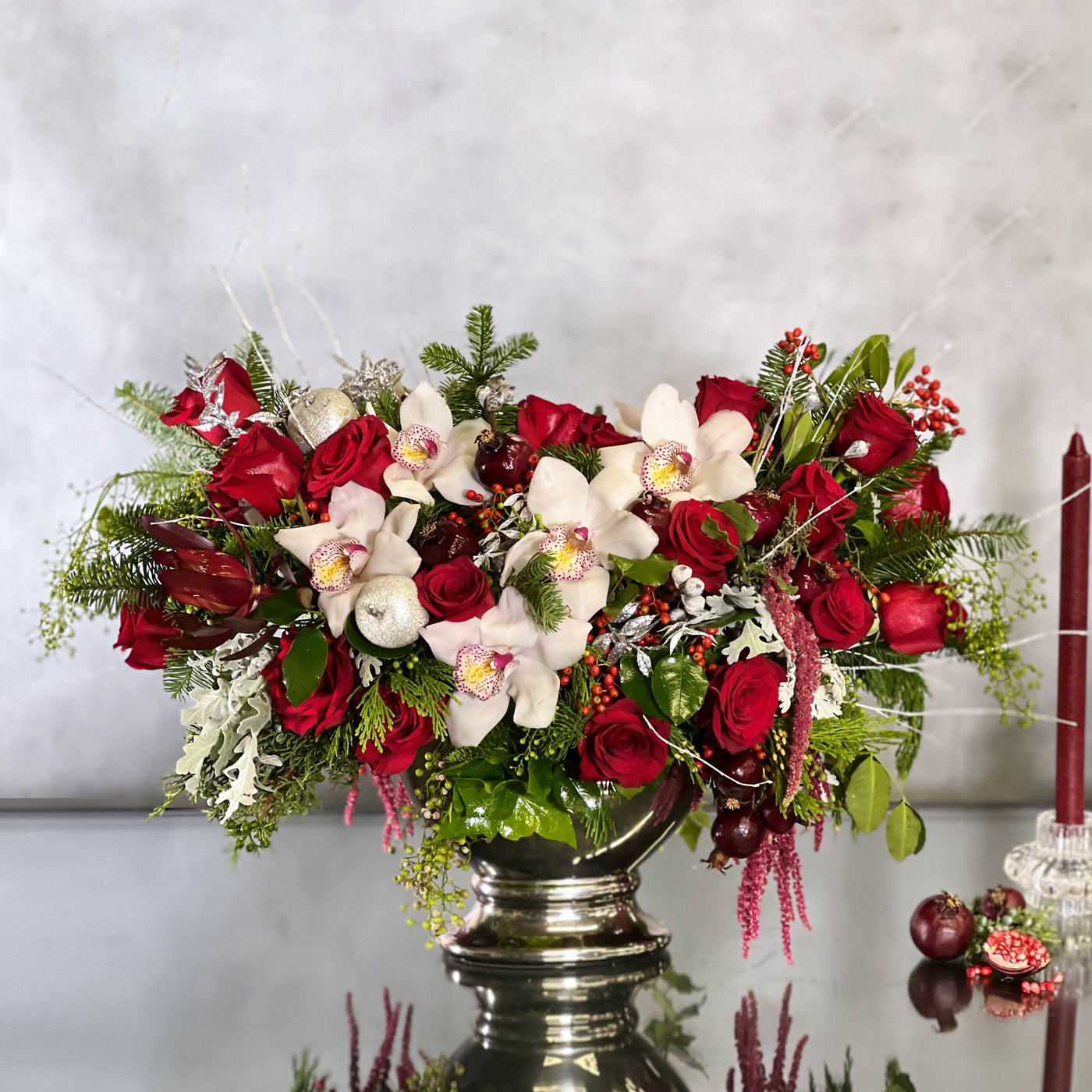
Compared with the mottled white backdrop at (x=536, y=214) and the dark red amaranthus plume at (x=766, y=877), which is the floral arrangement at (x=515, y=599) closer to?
the dark red amaranthus plume at (x=766, y=877)

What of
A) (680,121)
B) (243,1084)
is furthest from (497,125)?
(243,1084)

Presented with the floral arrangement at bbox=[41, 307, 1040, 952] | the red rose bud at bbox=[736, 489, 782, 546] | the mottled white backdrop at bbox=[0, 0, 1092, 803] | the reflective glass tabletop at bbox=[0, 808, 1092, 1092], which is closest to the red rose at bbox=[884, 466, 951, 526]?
the floral arrangement at bbox=[41, 307, 1040, 952]

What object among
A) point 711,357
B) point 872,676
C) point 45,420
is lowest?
point 872,676

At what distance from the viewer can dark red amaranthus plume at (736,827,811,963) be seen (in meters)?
0.80

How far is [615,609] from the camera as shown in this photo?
2.36 feet

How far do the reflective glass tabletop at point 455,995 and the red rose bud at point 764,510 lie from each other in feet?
1.06

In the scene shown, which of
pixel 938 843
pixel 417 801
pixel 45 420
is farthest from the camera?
pixel 45 420

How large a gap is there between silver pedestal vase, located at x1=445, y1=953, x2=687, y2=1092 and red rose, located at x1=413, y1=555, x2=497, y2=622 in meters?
0.27

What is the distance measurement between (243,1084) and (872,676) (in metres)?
0.53

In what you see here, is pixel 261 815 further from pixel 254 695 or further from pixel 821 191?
pixel 821 191

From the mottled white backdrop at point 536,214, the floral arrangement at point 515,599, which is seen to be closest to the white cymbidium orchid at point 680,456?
the floral arrangement at point 515,599

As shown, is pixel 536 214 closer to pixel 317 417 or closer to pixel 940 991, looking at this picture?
pixel 317 417

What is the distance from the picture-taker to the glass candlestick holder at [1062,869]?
0.98m

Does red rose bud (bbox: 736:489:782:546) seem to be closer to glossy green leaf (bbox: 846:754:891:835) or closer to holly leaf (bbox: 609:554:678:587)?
holly leaf (bbox: 609:554:678:587)
